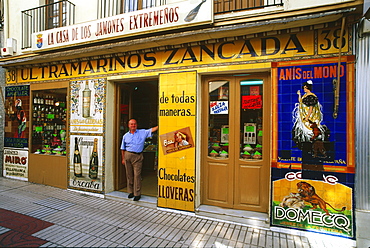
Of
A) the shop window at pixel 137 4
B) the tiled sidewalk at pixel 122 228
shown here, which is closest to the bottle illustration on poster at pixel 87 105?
the tiled sidewalk at pixel 122 228

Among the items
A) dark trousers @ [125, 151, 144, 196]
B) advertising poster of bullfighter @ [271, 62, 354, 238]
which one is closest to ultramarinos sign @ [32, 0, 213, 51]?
advertising poster of bullfighter @ [271, 62, 354, 238]

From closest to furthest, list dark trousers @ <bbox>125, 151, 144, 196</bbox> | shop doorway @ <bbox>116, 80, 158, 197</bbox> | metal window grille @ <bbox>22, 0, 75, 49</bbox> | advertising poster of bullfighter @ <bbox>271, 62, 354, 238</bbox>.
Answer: advertising poster of bullfighter @ <bbox>271, 62, 354, 238</bbox>, dark trousers @ <bbox>125, 151, 144, 196</bbox>, shop doorway @ <bbox>116, 80, 158, 197</bbox>, metal window grille @ <bbox>22, 0, 75, 49</bbox>

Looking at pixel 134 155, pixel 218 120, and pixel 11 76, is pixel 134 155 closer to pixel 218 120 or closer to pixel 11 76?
pixel 218 120

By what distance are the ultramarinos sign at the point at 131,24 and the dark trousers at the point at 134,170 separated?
9.76 feet

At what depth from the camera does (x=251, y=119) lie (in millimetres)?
4676

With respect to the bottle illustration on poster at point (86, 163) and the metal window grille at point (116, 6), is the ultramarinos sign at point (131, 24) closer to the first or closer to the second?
the metal window grille at point (116, 6)

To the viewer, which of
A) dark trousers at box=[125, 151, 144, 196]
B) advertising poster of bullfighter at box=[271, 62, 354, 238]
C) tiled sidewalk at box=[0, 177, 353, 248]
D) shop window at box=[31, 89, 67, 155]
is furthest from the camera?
shop window at box=[31, 89, 67, 155]

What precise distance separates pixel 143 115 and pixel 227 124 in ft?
14.5

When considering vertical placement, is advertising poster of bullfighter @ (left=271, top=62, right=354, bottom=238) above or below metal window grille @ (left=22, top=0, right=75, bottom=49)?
below

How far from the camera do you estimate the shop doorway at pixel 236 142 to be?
14.9ft

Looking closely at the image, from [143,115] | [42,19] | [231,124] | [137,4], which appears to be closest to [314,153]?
[231,124]

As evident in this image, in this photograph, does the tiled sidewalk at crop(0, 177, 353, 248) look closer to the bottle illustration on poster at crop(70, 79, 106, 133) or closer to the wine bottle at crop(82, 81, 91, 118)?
the bottle illustration on poster at crop(70, 79, 106, 133)

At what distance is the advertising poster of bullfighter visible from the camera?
3.75 metres

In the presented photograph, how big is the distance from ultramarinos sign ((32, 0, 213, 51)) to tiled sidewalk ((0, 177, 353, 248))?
13.5 ft
